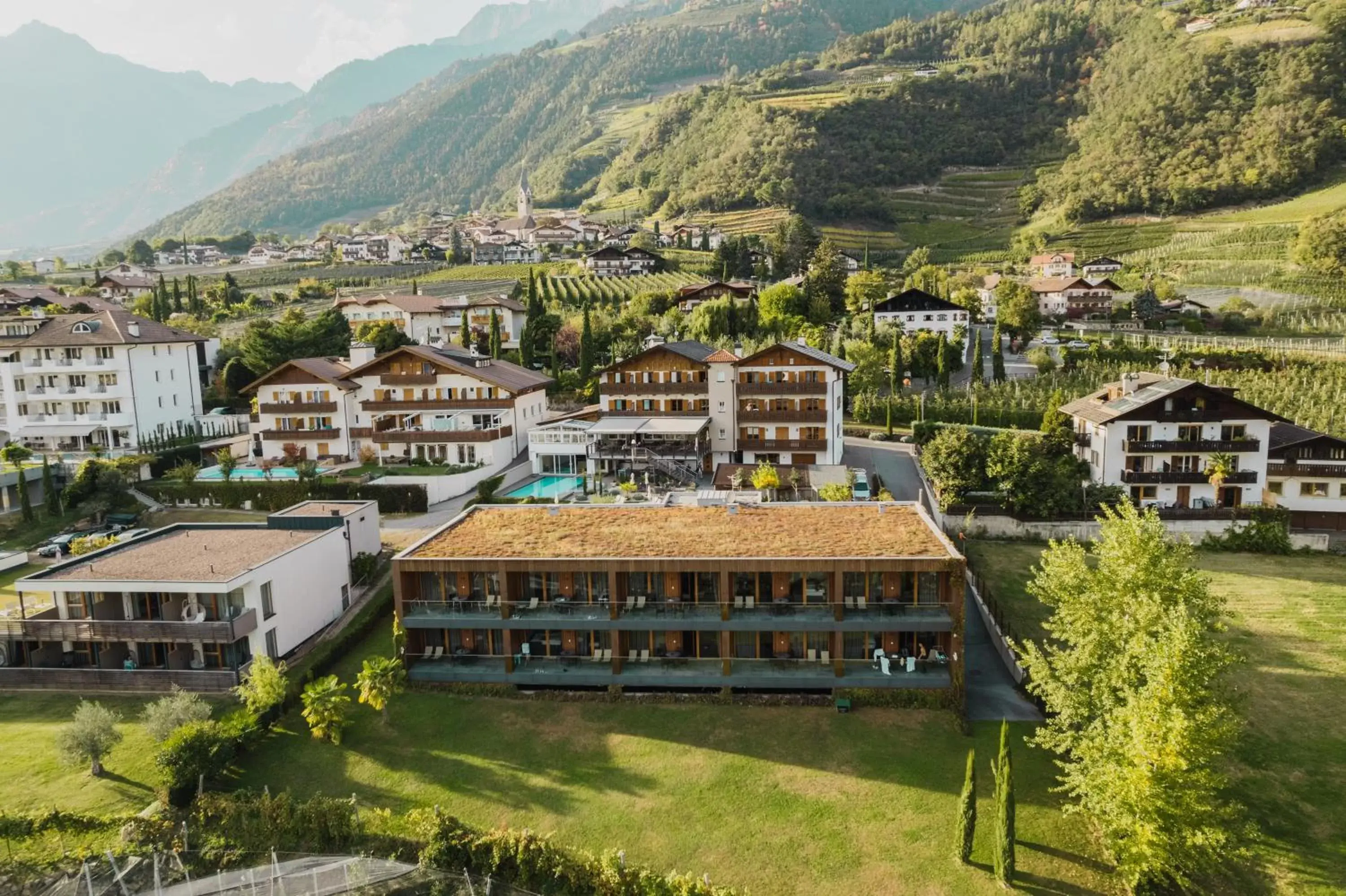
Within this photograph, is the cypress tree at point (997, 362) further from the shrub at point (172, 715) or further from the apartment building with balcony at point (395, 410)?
the shrub at point (172, 715)

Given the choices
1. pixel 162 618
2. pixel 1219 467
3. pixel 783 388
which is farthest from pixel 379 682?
pixel 1219 467

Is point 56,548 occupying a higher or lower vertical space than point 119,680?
Answer: higher

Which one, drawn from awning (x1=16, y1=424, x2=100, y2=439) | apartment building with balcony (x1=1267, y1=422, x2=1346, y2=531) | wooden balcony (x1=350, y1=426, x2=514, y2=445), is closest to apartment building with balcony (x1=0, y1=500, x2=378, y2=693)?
wooden balcony (x1=350, y1=426, x2=514, y2=445)

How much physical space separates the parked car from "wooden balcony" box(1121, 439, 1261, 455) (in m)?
59.1

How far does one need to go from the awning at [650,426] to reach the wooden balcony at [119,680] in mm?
27992

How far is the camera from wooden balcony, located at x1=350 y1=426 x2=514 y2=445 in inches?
2148

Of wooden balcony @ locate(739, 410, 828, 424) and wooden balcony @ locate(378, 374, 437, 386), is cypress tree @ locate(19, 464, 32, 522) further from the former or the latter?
wooden balcony @ locate(739, 410, 828, 424)

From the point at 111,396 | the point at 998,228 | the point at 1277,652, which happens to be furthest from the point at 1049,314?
the point at 111,396

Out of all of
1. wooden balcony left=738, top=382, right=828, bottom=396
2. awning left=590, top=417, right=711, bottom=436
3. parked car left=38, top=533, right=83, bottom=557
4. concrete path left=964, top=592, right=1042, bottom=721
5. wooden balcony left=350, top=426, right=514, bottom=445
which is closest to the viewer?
concrete path left=964, top=592, right=1042, bottom=721

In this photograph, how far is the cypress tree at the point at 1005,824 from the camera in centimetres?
2006

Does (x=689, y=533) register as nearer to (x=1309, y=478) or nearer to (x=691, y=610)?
(x=691, y=610)

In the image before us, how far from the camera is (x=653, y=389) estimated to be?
57031 mm

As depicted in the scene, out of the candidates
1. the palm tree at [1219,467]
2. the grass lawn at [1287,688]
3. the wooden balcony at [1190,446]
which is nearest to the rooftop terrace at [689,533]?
the grass lawn at [1287,688]

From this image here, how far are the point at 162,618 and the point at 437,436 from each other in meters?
25.3
